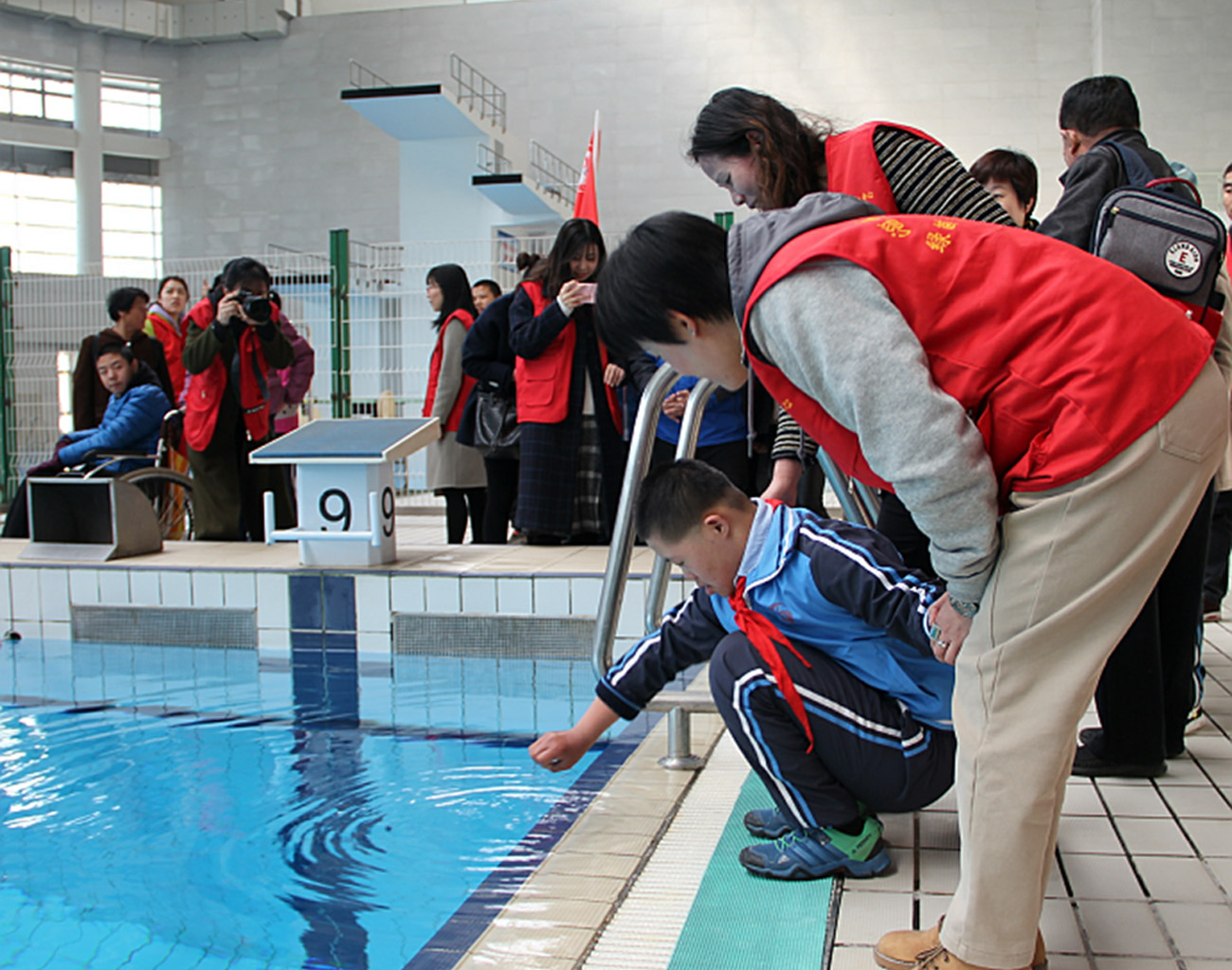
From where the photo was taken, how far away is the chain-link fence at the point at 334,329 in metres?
7.62

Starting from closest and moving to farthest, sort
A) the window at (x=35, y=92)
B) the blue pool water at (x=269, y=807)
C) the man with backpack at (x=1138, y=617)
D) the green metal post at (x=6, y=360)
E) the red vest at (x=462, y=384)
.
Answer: the blue pool water at (x=269, y=807)
the man with backpack at (x=1138, y=617)
the red vest at (x=462, y=384)
the green metal post at (x=6, y=360)
the window at (x=35, y=92)

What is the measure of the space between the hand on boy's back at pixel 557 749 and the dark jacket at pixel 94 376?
16.5ft

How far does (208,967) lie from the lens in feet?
5.55

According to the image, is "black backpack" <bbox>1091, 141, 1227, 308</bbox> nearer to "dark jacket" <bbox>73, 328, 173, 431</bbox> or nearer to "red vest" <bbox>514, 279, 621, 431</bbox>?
"red vest" <bbox>514, 279, 621, 431</bbox>

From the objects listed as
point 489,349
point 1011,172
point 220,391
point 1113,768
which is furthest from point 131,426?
point 1113,768

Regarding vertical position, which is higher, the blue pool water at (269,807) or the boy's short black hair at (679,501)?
the boy's short black hair at (679,501)

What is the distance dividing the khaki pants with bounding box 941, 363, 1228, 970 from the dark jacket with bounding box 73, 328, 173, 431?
577 centimetres

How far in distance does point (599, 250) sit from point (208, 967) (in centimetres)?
314

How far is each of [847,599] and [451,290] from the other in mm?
4260

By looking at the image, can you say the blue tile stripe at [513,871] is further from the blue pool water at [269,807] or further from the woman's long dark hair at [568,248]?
the woman's long dark hair at [568,248]

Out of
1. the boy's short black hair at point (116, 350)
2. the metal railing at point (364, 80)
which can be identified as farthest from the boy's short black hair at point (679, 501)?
the metal railing at point (364, 80)

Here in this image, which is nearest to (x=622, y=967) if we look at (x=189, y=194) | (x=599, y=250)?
(x=599, y=250)

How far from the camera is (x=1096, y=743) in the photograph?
2096 millimetres

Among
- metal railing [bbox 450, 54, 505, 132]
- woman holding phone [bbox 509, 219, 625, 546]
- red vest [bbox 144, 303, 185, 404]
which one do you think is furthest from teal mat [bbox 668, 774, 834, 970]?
metal railing [bbox 450, 54, 505, 132]
